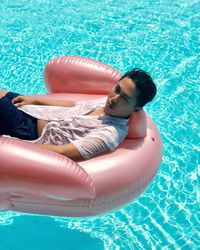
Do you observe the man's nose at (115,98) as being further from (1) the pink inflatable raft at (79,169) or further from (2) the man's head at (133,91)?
(1) the pink inflatable raft at (79,169)

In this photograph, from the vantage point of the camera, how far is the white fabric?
9.59 ft

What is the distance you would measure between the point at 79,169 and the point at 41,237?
1428 mm

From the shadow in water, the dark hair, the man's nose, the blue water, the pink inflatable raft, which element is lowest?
the shadow in water

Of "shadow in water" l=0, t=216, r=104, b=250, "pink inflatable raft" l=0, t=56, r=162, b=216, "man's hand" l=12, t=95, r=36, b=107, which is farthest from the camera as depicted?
"shadow in water" l=0, t=216, r=104, b=250

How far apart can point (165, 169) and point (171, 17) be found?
3.93 m

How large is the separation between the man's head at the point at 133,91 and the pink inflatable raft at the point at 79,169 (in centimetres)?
15

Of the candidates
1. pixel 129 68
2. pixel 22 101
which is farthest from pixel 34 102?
pixel 129 68

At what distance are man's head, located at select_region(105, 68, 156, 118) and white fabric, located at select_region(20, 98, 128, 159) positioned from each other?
145 millimetres

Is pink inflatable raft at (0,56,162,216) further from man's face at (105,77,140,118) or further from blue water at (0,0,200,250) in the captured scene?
blue water at (0,0,200,250)

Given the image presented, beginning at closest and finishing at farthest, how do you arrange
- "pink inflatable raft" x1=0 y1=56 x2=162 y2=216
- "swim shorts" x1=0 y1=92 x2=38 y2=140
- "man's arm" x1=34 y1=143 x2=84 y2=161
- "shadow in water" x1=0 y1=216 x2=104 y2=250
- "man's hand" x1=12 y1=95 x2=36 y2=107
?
"pink inflatable raft" x1=0 y1=56 x2=162 y2=216 < "man's arm" x1=34 y1=143 x2=84 y2=161 < "swim shorts" x1=0 y1=92 x2=38 y2=140 < "man's hand" x1=12 y1=95 x2=36 y2=107 < "shadow in water" x1=0 y1=216 x2=104 y2=250

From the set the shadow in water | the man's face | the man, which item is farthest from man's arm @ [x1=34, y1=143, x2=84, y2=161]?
the shadow in water

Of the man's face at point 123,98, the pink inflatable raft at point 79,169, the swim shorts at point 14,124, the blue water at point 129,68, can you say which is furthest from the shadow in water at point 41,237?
the man's face at point 123,98

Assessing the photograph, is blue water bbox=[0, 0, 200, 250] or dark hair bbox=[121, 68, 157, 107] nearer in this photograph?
dark hair bbox=[121, 68, 157, 107]

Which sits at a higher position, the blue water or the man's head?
the man's head
